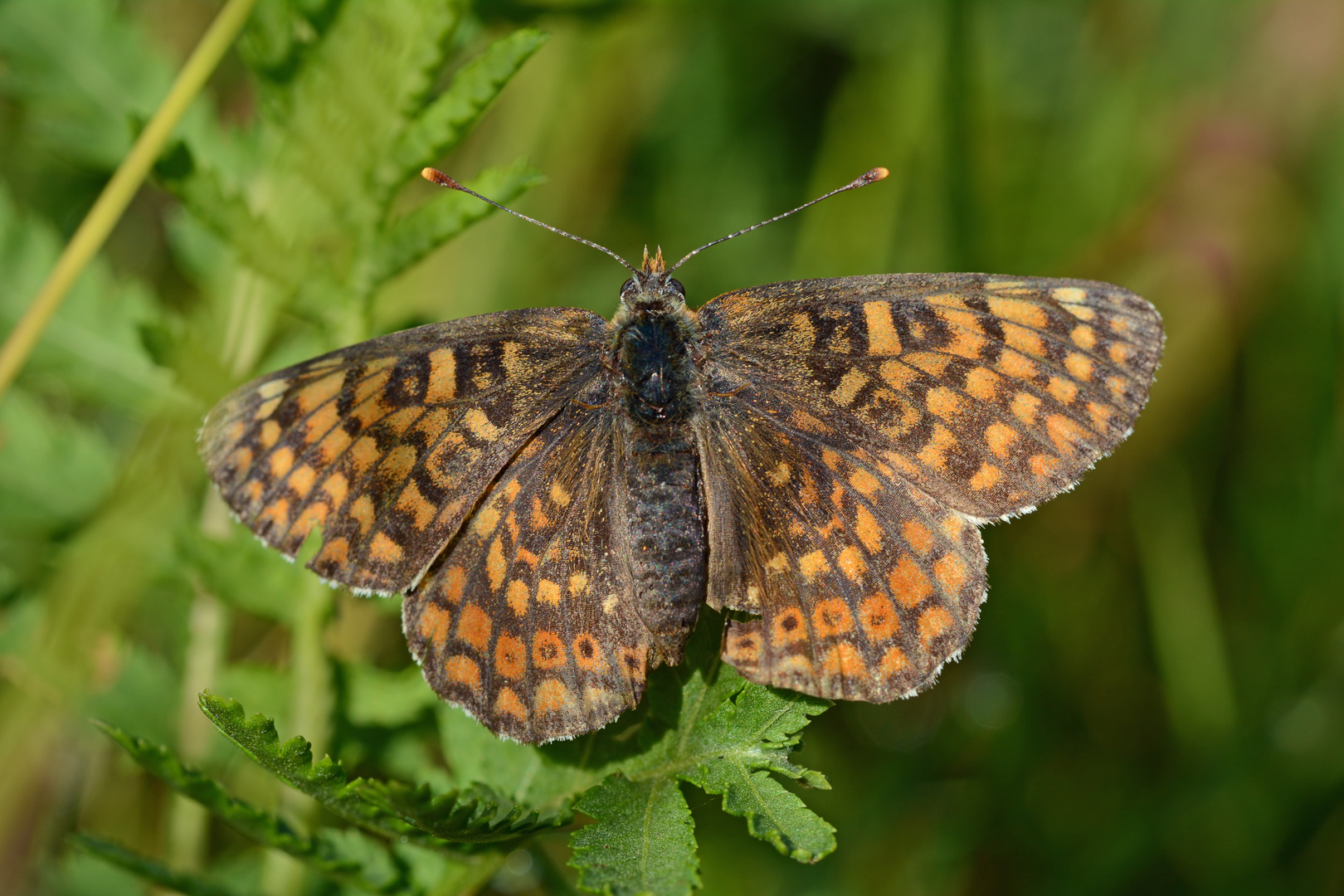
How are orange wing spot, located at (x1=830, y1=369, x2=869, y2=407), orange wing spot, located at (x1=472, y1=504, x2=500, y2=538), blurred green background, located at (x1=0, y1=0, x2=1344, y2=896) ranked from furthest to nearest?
1. blurred green background, located at (x1=0, y1=0, x2=1344, y2=896)
2. orange wing spot, located at (x1=830, y1=369, x2=869, y2=407)
3. orange wing spot, located at (x1=472, y1=504, x2=500, y2=538)

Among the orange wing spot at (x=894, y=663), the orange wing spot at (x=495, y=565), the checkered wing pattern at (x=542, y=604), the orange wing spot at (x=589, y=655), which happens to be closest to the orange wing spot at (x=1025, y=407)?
the orange wing spot at (x=894, y=663)

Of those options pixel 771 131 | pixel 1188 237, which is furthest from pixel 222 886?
pixel 1188 237

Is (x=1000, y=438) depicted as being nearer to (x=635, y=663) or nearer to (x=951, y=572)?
(x=951, y=572)

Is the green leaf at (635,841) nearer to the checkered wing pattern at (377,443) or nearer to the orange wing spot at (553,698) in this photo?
the orange wing spot at (553,698)

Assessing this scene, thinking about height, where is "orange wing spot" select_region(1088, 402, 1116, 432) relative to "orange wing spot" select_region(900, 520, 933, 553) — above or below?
above

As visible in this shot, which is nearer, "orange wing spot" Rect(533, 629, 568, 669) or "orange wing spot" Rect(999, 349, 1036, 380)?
"orange wing spot" Rect(533, 629, 568, 669)

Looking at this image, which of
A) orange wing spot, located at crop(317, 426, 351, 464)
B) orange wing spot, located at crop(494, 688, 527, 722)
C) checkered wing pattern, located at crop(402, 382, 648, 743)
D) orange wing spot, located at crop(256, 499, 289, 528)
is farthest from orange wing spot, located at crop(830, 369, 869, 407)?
orange wing spot, located at crop(256, 499, 289, 528)

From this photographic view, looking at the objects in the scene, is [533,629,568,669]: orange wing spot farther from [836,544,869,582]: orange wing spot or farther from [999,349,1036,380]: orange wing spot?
[999,349,1036,380]: orange wing spot
